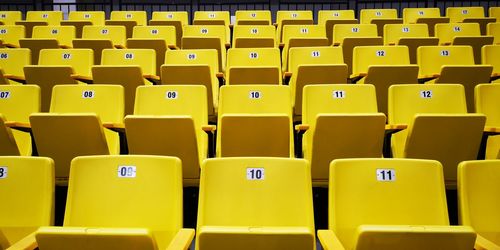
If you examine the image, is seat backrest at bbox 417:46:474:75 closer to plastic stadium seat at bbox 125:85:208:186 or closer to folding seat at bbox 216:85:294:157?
folding seat at bbox 216:85:294:157

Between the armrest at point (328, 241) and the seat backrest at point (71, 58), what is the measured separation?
7.93 feet

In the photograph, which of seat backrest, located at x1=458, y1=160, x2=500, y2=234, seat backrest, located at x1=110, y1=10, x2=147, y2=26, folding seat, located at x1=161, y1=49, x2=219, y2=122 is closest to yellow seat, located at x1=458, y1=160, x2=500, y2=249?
seat backrest, located at x1=458, y1=160, x2=500, y2=234

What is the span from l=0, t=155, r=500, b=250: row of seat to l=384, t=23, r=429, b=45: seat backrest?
2.79 metres

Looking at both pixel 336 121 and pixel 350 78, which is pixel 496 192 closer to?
pixel 336 121

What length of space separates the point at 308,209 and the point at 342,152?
607mm

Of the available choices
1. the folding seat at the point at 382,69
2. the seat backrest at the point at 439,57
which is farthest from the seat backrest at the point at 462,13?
the folding seat at the point at 382,69

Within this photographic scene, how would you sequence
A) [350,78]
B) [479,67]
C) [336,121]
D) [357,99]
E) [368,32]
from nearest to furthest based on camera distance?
[336,121], [357,99], [479,67], [350,78], [368,32]

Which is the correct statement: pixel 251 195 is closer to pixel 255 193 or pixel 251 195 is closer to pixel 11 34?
pixel 255 193

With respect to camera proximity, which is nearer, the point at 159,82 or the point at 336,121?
the point at 336,121

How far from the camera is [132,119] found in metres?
2.19

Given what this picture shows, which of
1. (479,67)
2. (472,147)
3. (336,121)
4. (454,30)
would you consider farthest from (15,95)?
(454,30)

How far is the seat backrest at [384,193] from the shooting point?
172 cm

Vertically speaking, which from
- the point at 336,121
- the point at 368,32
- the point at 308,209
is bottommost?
the point at 308,209

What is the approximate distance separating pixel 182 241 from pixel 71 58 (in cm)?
242
